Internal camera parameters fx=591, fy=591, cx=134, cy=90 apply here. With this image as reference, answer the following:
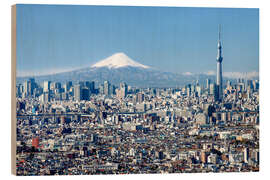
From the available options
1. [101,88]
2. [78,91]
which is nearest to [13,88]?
[78,91]

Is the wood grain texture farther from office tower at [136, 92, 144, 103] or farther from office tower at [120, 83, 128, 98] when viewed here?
office tower at [136, 92, 144, 103]

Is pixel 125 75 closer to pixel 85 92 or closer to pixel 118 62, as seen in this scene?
pixel 118 62

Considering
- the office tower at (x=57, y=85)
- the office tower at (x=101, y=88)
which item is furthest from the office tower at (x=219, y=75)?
the office tower at (x=57, y=85)

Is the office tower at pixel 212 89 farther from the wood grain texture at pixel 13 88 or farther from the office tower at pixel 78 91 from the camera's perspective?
the wood grain texture at pixel 13 88

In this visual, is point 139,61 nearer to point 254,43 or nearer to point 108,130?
point 108,130

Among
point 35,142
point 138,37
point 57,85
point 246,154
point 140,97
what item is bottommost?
point 246,154

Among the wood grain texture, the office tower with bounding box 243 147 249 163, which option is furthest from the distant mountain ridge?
the office tower with bounding box 243 147 249 163

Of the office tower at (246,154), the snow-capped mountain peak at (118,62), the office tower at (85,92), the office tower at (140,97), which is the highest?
the snow-capped mountain peak at (118,62)
